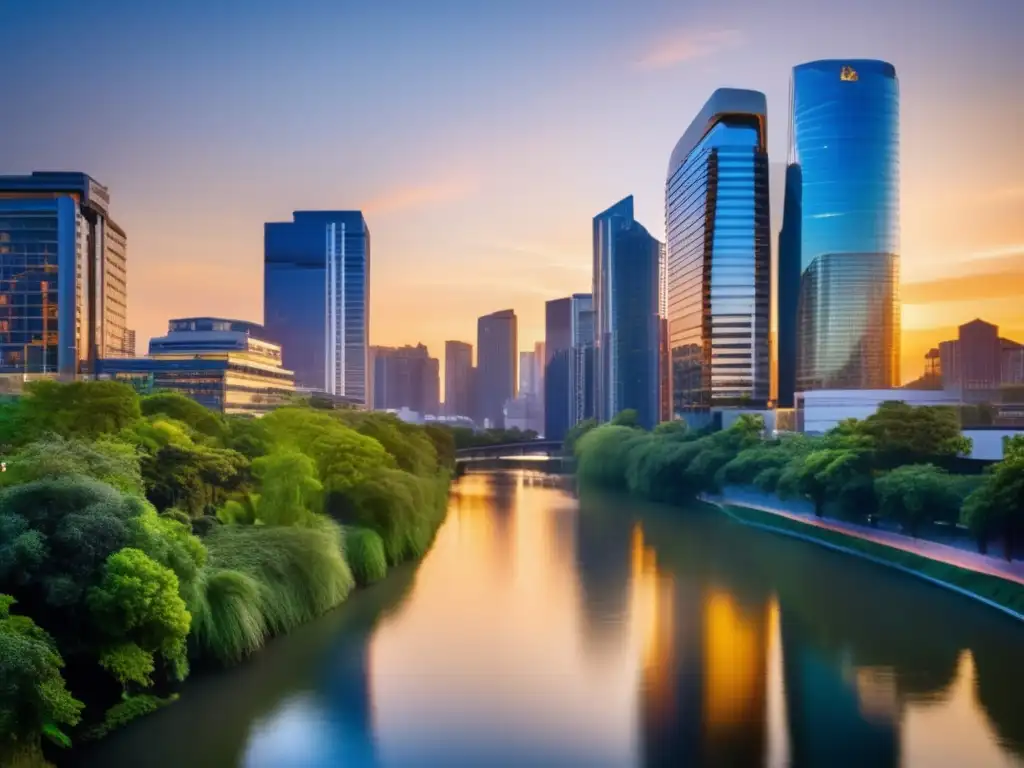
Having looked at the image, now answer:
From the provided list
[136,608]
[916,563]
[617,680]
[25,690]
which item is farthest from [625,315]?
[25,690]

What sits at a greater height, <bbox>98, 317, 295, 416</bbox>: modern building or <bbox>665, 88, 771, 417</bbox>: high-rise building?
<bbox>665, 88, 771, 417</bbox>: high-rise building

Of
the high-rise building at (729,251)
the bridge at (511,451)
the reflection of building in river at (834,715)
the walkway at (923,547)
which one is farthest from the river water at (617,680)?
the bridge at (511,451)

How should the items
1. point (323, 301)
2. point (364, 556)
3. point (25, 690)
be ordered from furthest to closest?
point (323, 301) → point (364, 556) → point (25, 690)

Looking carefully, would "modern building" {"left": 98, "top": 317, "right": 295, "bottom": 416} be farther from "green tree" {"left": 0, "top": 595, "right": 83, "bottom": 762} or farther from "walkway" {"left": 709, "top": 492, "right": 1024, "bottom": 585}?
"green tree" {"left": 0, "top": 595, "right": 83, "bottom": 762}

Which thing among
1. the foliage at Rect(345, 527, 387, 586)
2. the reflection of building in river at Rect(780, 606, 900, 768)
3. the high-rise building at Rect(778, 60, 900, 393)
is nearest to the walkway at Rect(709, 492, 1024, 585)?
the reflection of building in river at Rect(780, 606, 900, 768)

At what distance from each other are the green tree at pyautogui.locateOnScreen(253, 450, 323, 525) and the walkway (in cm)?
1678

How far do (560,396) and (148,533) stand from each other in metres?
158

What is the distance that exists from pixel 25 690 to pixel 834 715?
1155 centimetres

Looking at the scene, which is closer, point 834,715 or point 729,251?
point 834,715

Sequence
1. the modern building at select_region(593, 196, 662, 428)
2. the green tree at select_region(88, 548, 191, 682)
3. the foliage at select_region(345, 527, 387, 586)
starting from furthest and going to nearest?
the modern building at select_region(593, 196, 662, 428), the foliage at select_region(345, 527, 387, 586), the green tree at select_region(88, 548, 191, 682)

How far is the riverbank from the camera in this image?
2250cm

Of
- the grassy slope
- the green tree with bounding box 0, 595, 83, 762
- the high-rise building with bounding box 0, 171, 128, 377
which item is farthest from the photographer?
the high-rise building with bounding box 0, 171, 128, 377

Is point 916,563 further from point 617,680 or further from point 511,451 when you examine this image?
point 511,451

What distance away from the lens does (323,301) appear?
169 metres
